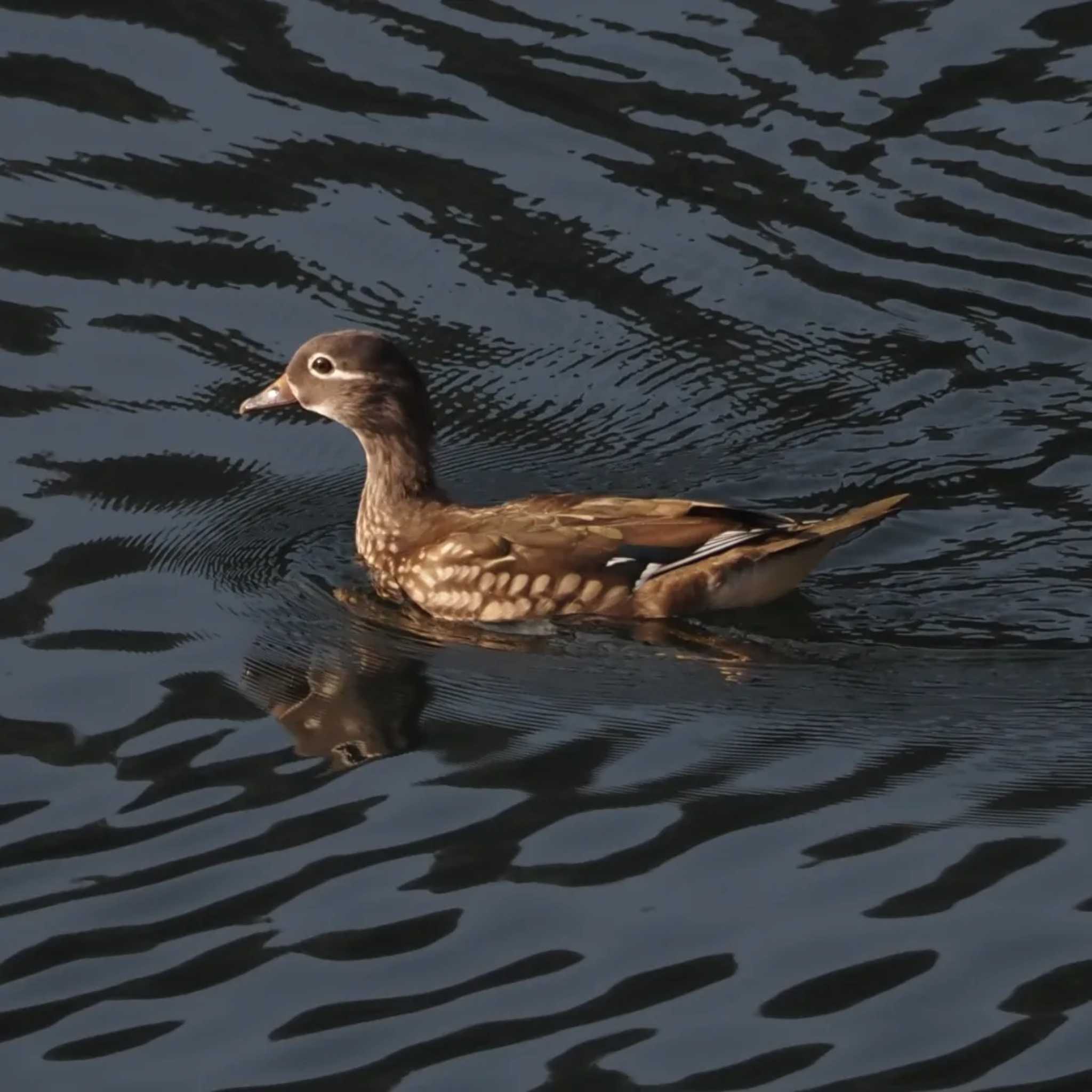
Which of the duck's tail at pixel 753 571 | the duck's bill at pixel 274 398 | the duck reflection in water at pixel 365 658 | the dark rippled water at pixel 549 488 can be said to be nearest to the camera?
the dark rippled water at pixel 549 488

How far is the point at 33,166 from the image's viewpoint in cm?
1515

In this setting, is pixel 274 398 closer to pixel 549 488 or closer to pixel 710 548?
pixel 549 488

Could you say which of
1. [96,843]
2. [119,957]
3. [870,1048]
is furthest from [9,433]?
[870,1048]

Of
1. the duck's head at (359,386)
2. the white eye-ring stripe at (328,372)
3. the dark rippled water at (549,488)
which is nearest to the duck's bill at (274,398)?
the duck's head at (359,386)

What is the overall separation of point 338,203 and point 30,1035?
784cm

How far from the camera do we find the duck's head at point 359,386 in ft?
40.3

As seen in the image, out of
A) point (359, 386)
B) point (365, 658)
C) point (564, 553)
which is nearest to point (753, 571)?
point (564, 553)

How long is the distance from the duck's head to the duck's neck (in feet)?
0.16

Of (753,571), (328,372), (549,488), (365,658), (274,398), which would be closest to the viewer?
(365,658)

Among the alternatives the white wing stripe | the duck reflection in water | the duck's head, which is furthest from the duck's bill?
the white wing stripe

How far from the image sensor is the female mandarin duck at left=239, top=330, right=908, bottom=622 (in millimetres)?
11297

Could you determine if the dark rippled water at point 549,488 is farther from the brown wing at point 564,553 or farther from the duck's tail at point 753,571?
the brown wing at point 564,553

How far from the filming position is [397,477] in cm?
1239

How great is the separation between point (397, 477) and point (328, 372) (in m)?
0.60
